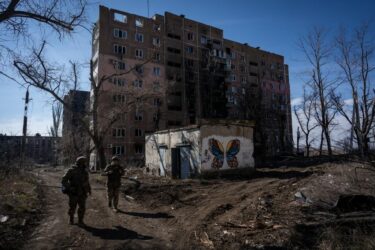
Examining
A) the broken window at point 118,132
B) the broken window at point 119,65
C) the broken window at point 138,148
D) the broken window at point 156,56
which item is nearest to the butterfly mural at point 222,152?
the broken window at point 118,132

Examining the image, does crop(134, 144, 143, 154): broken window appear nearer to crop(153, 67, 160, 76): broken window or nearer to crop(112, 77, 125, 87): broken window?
crop(112, 77, 125, 87): broken window

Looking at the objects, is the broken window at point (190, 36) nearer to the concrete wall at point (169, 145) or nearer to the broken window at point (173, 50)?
the broken window at point (173, 50)

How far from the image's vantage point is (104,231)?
25.2ft

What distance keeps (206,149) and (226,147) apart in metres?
1.69

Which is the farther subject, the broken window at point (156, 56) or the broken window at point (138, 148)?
the broken window at point (156, 56)

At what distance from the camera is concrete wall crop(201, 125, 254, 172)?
18541mm

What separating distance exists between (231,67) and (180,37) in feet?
45.8

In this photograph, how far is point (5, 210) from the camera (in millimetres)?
9016

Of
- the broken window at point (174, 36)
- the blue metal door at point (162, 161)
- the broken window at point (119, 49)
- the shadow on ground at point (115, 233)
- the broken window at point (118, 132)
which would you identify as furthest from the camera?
the broken window at point (174, 36)

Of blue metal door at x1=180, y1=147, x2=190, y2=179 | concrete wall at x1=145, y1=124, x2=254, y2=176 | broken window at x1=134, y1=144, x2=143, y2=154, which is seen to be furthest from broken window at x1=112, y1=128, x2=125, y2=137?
blue metal door at x1=180, y1=147, x2=190, y2=179

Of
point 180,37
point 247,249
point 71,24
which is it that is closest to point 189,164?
point 71,24

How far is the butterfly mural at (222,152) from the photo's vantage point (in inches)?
739

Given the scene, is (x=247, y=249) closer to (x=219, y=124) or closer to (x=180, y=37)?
(x=219, y=124)

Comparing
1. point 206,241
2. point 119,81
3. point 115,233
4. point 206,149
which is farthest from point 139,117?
point 206,241
